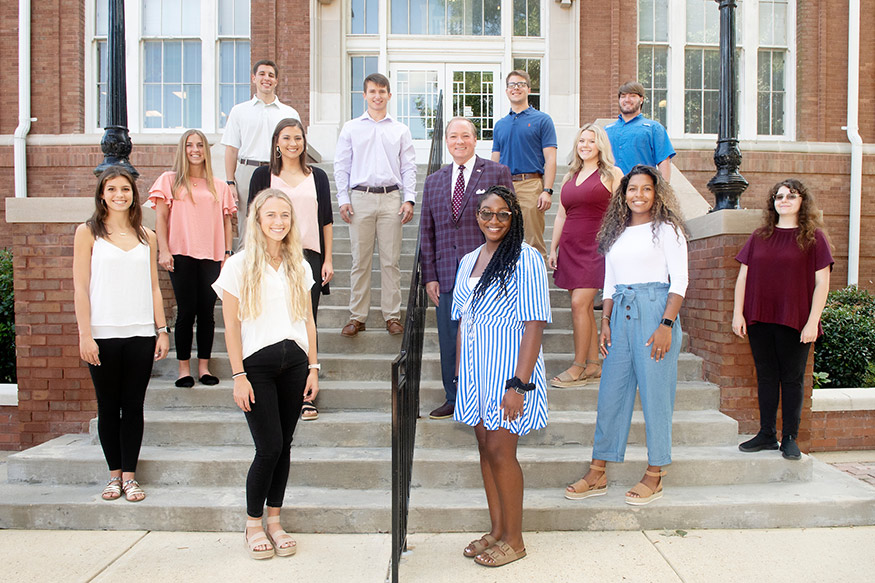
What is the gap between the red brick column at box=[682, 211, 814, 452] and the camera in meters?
5.00

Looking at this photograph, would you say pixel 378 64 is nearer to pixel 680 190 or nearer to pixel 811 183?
pixel 680 190

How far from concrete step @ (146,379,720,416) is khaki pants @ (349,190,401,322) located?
77 cm

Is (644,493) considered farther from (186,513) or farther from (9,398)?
(9,398)

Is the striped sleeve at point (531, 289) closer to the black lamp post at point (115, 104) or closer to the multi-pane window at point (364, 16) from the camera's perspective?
the black lamp post at point (115, 104)

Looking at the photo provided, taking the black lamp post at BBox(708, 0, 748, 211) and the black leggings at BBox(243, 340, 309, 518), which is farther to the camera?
the black lamp post at BBox(708, 0, 748, 211)

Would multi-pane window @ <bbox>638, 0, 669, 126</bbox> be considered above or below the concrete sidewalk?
above

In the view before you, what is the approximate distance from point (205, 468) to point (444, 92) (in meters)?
8.60

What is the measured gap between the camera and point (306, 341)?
3.61 meters

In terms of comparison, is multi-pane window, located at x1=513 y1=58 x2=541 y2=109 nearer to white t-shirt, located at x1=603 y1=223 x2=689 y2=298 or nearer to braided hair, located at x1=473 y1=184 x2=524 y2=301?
white t-shirt, located at x1=603 y1=223 x2=689 y2=298

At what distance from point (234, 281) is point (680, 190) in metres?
5.51

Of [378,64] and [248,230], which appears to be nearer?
[248,230]

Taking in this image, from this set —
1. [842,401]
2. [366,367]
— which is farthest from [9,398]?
[842,401]

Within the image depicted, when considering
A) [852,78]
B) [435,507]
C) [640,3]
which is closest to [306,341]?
[435,507]

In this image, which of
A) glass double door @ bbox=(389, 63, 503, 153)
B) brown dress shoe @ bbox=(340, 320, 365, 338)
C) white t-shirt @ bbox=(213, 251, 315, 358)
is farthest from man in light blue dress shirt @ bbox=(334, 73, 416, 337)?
glass double door @ bbox=(389, 63, 503, 153)
